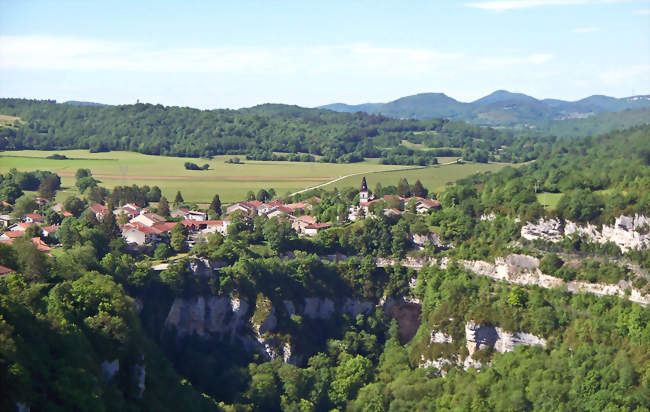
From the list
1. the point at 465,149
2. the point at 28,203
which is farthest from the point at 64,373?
the point at 465,149

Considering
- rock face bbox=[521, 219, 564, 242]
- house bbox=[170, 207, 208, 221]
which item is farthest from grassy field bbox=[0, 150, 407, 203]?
rock face bbox=[521, 219, 564, 242]

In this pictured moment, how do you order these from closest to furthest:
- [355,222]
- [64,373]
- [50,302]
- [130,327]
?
1. [64,373]
2. [50,302]
3. [130,327]
4. [355,222]

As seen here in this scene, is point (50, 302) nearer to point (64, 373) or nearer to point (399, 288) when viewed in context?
point (64, 373)

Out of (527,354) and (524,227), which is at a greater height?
(524,227)

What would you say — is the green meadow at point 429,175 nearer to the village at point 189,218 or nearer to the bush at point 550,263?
the village at point 189,218

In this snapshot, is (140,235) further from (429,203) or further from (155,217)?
(429,203)

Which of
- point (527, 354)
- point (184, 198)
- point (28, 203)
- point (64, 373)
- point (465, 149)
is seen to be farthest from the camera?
point (465, 149)

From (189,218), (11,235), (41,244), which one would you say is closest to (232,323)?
(41,244)
